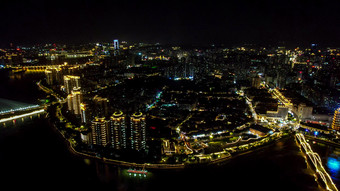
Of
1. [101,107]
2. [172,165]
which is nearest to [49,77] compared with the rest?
[101,107]

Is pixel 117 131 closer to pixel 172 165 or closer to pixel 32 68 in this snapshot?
pixel 172 165

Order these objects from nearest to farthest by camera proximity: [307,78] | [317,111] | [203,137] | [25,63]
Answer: [203,137] → [317,111] → [307,78] → [25,63]

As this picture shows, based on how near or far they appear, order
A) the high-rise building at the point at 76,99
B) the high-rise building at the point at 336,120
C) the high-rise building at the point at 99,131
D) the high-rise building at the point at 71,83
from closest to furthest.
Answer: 1. the high-rise building at the point at 99,131
2. the high-rise building at the point at 336,120
3. the high-rise building at the point at 76,99
4. the high-rise building at the point at 71,83

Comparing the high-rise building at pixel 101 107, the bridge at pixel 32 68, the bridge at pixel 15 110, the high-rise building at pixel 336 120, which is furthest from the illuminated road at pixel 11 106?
the high-rise building at pixel 336 120

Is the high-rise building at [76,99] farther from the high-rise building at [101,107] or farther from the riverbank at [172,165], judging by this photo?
the riverbank at [172,165]

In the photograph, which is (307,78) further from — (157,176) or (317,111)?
(157,176)

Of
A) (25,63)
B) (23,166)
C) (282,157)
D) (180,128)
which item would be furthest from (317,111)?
(25,63)

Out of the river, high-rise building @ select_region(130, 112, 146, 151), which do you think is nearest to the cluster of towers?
high-rise building @ select_region(130, 112, 146, 151)
